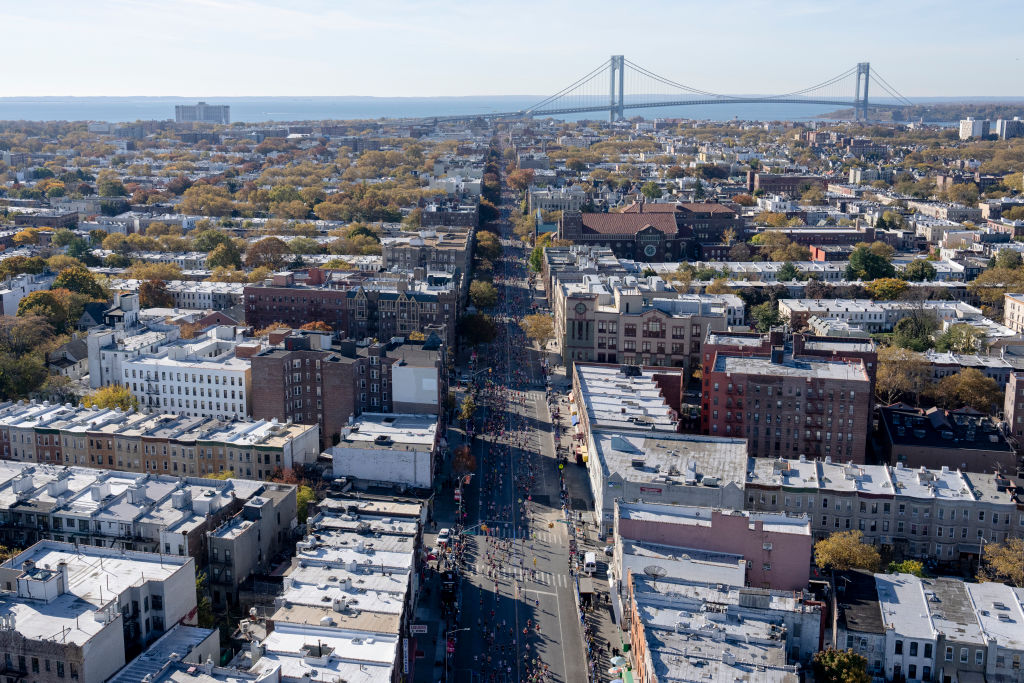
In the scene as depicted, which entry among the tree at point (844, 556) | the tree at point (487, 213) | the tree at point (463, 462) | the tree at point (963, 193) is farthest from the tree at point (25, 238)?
the tree at point (963, 193)

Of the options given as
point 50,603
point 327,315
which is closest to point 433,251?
point 327,315

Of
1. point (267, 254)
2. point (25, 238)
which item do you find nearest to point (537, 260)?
point (267, 254)

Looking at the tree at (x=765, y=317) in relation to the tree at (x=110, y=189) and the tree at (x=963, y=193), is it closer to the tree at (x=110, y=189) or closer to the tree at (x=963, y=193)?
the tree at (x=963, y=193)

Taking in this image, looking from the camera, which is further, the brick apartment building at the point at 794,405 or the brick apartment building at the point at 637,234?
the brick apartment building at the point at 637,234

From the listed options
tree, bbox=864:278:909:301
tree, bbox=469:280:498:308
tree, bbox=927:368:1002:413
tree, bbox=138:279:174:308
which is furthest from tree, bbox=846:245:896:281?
tree, bbox=138:279:174:308

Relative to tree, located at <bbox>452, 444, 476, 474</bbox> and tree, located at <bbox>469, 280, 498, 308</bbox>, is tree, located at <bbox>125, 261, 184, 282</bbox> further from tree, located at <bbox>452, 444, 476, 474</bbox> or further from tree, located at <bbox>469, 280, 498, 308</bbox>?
tree, located at <bbox>452, 444, 476, 474</bbox>

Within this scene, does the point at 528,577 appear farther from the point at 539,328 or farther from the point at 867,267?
the point at 867,267

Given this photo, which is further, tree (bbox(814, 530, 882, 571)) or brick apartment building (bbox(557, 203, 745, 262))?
brick apartment building (bbox(557, 203, 745, 262))

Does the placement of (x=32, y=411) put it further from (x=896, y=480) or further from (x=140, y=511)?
(x=896, y=480)
